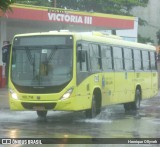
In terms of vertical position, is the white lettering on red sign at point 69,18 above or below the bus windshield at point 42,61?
above

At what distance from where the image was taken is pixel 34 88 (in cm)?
1495

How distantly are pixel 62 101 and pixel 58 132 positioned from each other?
5.87 ft

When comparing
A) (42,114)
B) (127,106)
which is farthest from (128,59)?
(42,114)

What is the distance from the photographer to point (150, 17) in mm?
65000

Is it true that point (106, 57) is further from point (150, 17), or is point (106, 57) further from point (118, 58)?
point (150, 17)

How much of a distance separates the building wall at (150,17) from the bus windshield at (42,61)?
4897 centimetres

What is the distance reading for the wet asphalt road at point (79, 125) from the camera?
12719mm

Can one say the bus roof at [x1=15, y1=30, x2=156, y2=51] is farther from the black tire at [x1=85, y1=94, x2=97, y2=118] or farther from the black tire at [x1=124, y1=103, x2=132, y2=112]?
the black tire at [x1=124, y1=103, x2=132, y2=112]

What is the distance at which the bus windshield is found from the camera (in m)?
15.0

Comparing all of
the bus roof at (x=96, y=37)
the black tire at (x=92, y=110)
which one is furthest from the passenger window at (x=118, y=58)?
the black tire at (x=92, y=110)

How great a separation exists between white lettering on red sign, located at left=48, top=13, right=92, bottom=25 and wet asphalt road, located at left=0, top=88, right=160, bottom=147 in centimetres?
1217

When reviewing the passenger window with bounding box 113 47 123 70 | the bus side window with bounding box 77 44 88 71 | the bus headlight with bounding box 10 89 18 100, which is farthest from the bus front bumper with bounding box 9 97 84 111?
the passenger window with bounding box 113 47 123 70

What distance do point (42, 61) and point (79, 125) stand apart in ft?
6.95

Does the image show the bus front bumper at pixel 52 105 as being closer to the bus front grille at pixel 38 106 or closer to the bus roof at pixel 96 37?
the bus front grille at pixel 38 106
